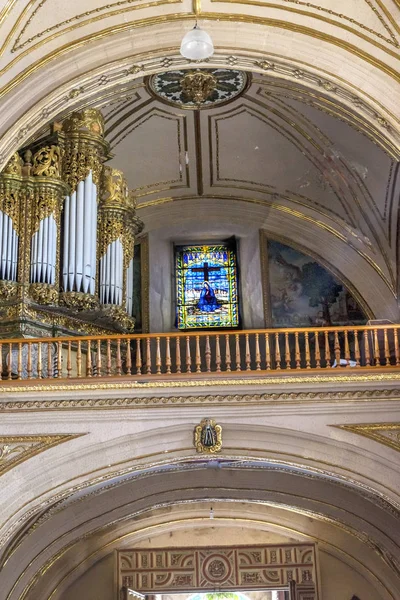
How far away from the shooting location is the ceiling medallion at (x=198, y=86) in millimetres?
14500

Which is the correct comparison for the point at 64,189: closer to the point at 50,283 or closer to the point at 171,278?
the point at 50,283

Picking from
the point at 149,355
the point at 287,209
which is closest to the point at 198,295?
the point at 287,209

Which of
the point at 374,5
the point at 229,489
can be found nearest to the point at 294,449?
the point at 229,489

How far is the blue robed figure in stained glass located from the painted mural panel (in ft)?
2.98

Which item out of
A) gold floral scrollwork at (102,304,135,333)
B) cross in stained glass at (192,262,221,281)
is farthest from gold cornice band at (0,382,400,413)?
cross in stained glass at (192,262,221,281)

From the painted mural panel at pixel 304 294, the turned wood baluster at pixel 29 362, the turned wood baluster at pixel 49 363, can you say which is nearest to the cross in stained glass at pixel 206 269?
the painted mural panel at pixel 304 294

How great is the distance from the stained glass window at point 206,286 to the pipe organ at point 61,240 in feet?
7.51

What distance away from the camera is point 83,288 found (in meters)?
13.8

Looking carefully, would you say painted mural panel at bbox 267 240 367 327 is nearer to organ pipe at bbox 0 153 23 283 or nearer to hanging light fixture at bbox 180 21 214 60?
organ pipe at bbox 0 153 23 283

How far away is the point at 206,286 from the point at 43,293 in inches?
167

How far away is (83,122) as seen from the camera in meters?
14.3

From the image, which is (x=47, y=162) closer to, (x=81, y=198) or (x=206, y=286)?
(x=81, y=198)

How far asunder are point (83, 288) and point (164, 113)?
125 inches

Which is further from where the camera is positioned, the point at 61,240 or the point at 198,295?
the point at 198,295
